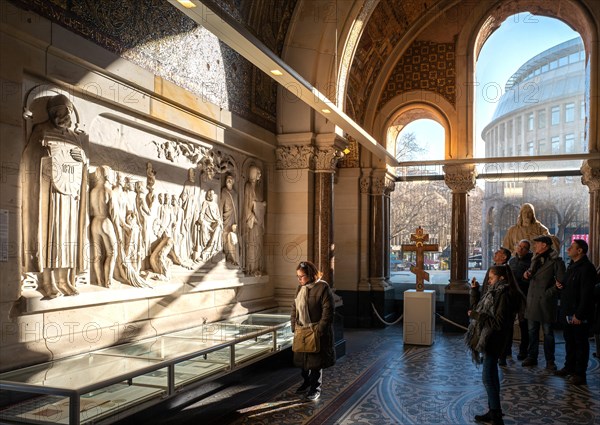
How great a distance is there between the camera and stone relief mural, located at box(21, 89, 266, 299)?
14.6ft

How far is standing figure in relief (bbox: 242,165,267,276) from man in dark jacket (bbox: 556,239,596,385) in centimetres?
419

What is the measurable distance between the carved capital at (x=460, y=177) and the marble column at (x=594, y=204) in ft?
7.14

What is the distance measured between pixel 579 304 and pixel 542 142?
755 cm

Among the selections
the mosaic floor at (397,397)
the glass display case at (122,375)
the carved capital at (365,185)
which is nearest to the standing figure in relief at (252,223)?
the mosaic floor at (397,397)

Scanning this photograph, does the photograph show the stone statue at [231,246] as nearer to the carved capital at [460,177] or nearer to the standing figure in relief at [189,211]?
the standing figure in relief at [189,211]

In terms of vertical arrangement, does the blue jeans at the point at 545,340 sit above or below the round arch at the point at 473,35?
below

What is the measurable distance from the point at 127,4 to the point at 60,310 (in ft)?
9.82

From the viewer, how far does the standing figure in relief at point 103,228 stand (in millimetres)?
5035

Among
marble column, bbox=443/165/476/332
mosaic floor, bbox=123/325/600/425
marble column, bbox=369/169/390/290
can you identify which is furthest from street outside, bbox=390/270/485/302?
mosaic floor, bbox=123/325/600/425

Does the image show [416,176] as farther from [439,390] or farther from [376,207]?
[439,390]

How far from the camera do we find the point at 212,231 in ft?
23.1

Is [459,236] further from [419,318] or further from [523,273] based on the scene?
[523,273]

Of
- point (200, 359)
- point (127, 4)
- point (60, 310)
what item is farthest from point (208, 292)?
point (127, 4)

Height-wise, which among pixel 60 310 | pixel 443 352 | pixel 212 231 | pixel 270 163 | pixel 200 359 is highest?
pixel 270 163
